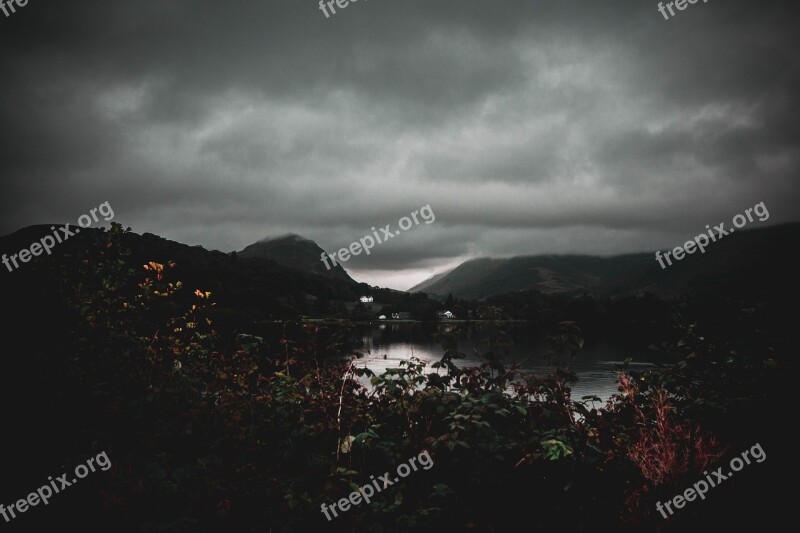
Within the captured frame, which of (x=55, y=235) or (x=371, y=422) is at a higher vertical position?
(x=55, y=235)

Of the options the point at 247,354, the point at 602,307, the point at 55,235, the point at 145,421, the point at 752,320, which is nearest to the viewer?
the point at 145,421

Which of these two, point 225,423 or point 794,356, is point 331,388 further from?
point 794,356

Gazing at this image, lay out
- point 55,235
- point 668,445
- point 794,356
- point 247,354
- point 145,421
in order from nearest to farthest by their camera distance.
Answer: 1. point 668,445
2. point 794,356
3. point 145,421
4. point 247,354
5. point 55,235

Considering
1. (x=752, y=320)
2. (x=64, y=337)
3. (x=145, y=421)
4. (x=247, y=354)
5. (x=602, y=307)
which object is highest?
(x=64, y=337)

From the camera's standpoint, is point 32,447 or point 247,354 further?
point 247,354

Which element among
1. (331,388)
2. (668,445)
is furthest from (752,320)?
(331,388)

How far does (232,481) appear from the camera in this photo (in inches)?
185

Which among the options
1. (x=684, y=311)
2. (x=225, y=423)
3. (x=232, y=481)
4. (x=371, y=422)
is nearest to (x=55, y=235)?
(x=225, y=423)

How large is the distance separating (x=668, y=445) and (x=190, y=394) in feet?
18.0

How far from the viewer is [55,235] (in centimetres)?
726

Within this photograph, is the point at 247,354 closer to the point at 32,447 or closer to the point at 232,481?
the point at 232,481

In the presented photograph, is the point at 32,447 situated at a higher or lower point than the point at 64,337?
lower

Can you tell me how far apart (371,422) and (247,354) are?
6.88ft

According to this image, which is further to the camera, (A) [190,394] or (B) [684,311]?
(B) [684,311]
